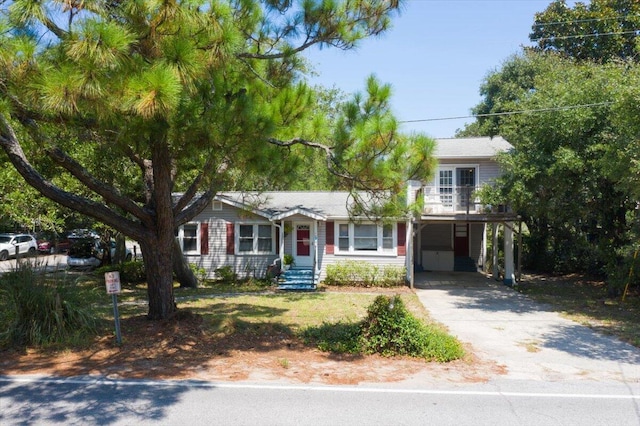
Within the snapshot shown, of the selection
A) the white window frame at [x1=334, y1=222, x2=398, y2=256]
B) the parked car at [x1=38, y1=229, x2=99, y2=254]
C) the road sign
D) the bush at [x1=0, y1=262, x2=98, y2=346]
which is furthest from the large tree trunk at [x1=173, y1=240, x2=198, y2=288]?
the road sign

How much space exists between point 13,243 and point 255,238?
17.7 m

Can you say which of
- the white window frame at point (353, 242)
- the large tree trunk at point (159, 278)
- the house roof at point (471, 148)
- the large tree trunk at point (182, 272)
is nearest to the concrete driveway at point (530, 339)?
the white window frame at point (353, 242)

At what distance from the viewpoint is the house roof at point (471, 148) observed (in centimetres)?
1919

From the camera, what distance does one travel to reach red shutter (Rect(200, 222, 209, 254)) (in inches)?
804

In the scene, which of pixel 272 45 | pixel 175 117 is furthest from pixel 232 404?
pixel 272 45

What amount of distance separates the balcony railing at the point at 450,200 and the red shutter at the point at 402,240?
1215mm

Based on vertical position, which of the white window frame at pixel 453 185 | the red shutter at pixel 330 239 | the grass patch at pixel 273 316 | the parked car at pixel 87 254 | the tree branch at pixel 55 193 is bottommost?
the grass patch at pixel 273 316

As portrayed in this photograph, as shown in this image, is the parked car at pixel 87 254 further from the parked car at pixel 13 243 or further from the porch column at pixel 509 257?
the porch column at pixel 509 257

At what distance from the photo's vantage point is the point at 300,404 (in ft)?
19.7

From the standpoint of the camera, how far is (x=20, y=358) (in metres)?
7.93

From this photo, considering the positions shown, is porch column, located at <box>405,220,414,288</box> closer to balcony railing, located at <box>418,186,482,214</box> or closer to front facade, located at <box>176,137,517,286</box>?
front facade, located at <box>176,137,517,286</box>

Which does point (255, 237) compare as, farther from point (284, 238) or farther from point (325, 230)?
point (325, 230)

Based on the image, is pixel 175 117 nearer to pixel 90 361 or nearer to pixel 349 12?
pixel 349 12

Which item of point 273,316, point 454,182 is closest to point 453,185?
point 454,182
